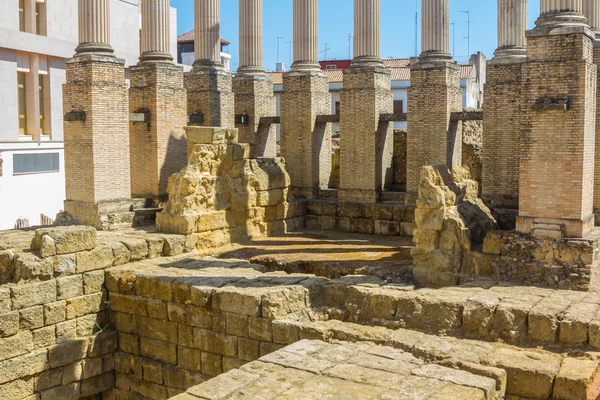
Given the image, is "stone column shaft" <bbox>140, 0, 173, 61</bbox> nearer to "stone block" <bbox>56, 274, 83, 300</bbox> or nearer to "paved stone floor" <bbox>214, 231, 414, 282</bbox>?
"paved stone floor" <bbox>214, 231, 414, 282</bbox>

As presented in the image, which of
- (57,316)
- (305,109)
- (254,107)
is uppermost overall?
(254,107)

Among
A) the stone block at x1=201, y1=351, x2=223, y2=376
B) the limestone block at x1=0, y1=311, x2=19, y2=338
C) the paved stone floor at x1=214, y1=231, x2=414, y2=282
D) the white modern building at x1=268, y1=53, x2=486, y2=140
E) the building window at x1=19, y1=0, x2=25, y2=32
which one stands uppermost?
the building window at x1=19, y1=0, x2=25, y2=32

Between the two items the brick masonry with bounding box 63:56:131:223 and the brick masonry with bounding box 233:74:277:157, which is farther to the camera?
the brick masonry with bounding box 233:74:277:157

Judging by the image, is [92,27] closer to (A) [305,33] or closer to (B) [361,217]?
(A) [305,33]

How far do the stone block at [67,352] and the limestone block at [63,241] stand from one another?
1569 mm

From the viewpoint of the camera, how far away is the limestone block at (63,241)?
1219 cm

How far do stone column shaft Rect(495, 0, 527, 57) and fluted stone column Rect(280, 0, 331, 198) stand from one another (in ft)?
17.0

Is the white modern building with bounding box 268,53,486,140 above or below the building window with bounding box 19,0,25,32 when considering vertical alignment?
below

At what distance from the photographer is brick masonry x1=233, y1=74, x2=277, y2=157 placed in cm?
2119

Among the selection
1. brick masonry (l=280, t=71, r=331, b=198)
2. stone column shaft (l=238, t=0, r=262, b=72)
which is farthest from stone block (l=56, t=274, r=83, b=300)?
stone column shaft (l=238, t=0, r=262, b=72)

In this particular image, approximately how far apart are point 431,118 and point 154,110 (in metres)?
7.06

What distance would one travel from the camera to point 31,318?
1169 cm

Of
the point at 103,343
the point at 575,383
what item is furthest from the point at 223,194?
the point at 575,383

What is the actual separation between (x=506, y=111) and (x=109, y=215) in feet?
31.3
